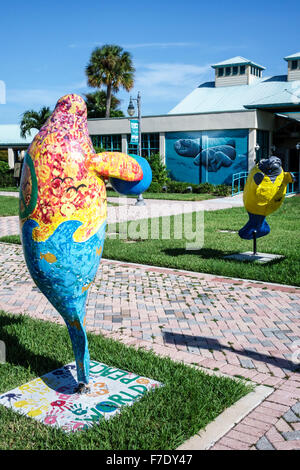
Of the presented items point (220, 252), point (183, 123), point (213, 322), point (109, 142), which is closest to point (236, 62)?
point (183, 123)

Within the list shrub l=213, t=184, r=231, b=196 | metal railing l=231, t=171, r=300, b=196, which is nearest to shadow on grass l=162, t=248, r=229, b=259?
shrub l=213, t=184, r=231, b=196

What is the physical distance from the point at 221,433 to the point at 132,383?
91 centimetres

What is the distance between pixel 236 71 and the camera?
33.0m

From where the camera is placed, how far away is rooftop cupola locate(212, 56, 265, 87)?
32562mm

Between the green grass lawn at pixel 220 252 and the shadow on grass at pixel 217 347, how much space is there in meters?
2.55

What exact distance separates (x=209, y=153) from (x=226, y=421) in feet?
80.0

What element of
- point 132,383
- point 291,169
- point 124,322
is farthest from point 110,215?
point 291,169

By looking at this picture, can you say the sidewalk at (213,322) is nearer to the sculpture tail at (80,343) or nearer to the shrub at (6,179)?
the sculpture tail at (80,343)

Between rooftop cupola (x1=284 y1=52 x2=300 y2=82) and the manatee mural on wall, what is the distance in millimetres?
9355

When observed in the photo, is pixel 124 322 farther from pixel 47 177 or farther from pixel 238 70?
pixel 238 70

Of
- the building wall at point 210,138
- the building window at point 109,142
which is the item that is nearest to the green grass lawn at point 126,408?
the building wall at point 210,138

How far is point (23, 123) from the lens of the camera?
113 feet

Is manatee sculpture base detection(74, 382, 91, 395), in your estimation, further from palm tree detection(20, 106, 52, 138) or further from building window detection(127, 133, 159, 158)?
palm tree detection(20, 106, 52, 138)

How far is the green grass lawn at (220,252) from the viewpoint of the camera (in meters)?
7.14
